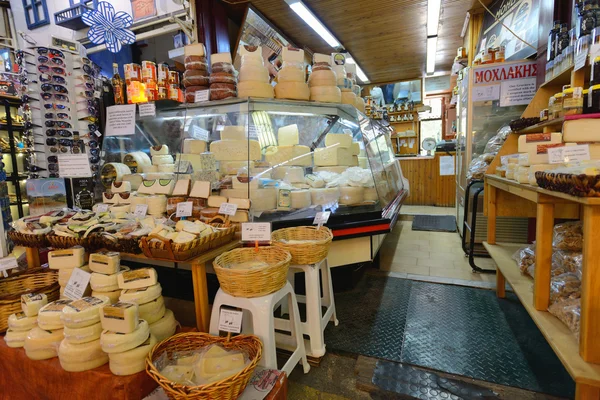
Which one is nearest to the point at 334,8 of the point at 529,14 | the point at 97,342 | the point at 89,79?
the point at 529,14

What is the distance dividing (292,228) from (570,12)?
315 cm

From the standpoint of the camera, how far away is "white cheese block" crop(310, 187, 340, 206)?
2.78 meters

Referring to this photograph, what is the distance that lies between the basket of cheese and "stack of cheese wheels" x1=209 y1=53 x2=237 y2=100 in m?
1.44

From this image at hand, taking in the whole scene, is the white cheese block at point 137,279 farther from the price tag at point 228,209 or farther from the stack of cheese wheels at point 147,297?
the price tag at point 228,209

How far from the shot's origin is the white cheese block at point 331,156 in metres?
3.04

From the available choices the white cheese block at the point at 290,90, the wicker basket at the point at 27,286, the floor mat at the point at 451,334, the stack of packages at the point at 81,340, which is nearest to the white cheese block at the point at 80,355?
the stack of packages at the point at 81,340

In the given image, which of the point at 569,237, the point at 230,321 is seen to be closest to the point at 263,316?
the point at 230,321

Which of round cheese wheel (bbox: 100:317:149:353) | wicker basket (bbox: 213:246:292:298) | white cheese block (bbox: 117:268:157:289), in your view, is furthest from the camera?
white cheese block (bbox: 117:268:157:289)

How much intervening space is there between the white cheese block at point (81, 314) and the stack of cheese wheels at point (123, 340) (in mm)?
76

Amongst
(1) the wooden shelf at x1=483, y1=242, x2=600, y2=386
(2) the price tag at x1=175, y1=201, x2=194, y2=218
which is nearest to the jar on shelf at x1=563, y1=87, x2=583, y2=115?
(1) the wooden shelf at x1=483, y1=242, x2=600, y2=386

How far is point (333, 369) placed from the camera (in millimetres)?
2023

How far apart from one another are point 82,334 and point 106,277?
349mm

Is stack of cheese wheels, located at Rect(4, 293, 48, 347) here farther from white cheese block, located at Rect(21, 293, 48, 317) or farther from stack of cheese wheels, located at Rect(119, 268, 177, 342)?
stack of cheese wheels, located at Rect(119, 268, 177, 342)

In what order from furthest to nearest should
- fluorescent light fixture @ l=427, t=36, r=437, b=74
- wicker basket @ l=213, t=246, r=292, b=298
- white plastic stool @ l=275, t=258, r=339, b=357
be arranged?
1. fluorescent light fixture @ l=427, t=36, r=437, b=74
2. white plastic stool @ l=275, t=258, r=339, b=357
3. wicker basket @ l=213, t=246, r=292, b=298
